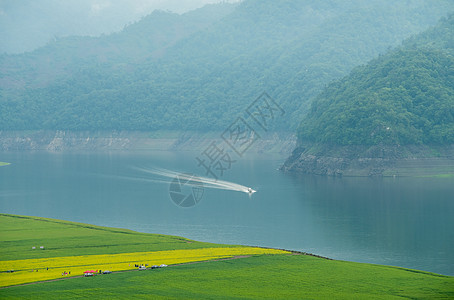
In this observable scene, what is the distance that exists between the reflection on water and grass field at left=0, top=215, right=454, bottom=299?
337 inches

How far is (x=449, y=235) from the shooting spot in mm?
79375

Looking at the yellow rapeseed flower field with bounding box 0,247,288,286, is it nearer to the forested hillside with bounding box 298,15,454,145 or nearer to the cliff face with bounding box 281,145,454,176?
the cliff face with bounding box 281,145,454,176

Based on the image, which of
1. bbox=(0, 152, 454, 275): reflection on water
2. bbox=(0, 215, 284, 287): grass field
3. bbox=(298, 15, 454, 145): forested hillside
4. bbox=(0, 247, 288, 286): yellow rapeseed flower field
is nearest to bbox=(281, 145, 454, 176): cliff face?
bbox=(298, 15, 454, 145): forested hillside

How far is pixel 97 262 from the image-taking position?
62250 millimetres

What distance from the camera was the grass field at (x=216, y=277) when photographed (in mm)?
50969

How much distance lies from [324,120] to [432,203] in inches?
2409

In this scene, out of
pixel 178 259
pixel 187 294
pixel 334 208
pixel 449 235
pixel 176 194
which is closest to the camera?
pixel 187 294

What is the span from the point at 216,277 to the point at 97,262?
11808 millimetres

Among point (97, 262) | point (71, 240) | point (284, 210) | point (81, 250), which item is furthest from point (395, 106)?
point (97, 262)

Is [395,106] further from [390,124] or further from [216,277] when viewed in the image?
[216,277]

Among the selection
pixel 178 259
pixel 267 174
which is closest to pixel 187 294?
pixel 178 259

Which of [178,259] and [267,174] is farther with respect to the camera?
[267,174]

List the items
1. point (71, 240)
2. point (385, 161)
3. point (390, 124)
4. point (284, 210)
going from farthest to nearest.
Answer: point (390, 124)
point (385, 161)
point (284, 210)
point (71, 240)

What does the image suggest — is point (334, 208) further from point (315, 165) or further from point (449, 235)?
point (315, 165)
